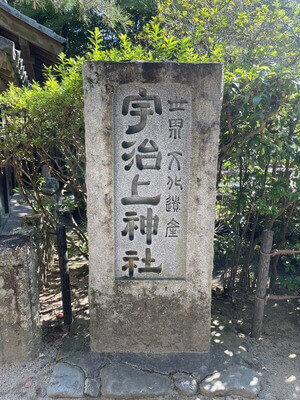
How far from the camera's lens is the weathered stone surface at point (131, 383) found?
271 cm

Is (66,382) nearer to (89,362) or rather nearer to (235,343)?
(89,362)

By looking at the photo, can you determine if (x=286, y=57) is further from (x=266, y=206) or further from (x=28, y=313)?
(x=28, y=313)

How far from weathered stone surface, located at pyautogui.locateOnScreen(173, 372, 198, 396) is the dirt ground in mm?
480

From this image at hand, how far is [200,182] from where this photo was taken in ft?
9.18

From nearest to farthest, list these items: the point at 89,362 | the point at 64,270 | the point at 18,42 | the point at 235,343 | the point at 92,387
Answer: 1. the point at 92,387
2. the point at 89,362
3. the point at 235,343
4. the point at 64,270
5. the point at 18,42

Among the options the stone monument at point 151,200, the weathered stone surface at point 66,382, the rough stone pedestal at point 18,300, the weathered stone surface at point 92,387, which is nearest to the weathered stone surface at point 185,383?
the stone monument at point 151,200

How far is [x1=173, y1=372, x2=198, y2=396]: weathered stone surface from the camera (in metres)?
2.76

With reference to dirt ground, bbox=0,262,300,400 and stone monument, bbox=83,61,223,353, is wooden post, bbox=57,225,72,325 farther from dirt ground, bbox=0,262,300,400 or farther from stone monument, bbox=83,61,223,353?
stone monument, bbox=83,61,223,353

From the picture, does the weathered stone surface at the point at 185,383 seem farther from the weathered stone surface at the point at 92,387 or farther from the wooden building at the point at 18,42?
the wooden building at the point at 18,42

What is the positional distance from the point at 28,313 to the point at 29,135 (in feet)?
5.54

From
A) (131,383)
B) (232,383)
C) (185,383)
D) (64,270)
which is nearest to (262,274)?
(232,383)

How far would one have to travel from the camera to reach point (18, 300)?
2855 mm

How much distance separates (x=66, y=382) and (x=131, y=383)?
0.52 meters

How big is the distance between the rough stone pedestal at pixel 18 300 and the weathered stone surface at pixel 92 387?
0.58m
